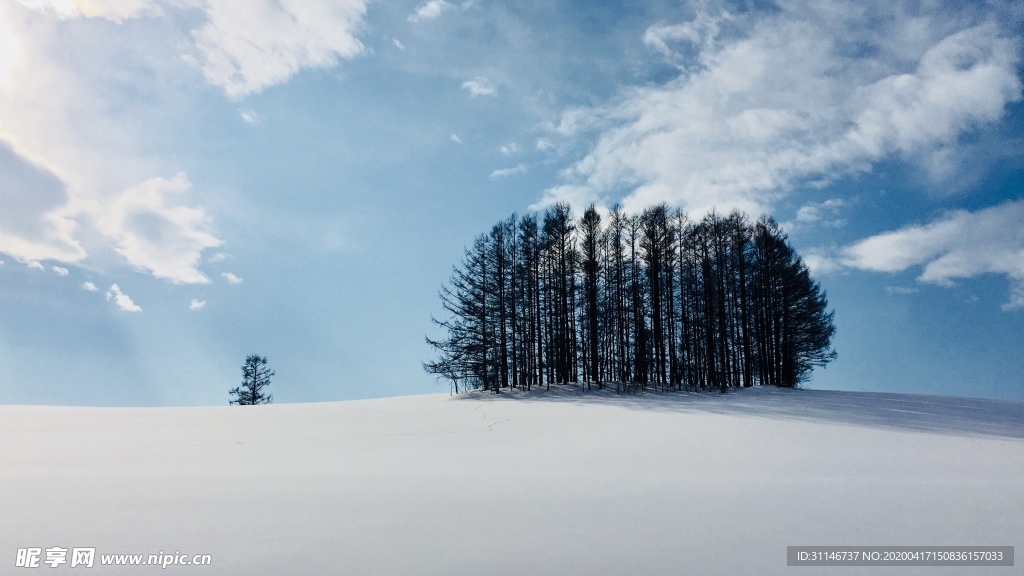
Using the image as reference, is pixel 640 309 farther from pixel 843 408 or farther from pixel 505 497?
Result: pixel 505 497

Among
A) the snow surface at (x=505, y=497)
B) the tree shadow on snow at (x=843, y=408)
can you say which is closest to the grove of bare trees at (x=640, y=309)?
the tree shadow on snow at (x=843, y=408)

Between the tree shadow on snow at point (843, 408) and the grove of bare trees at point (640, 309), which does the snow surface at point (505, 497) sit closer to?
the tree shadow on snow at point (843, 408)

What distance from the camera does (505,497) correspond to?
4.52m

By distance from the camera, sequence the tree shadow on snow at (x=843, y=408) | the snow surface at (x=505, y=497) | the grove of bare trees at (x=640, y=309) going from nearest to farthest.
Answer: the snow surface at (x=505, y=497)
the tree shadow on snow at (x=843, y=408)
the grove of bare trees at (x=640, y=309)

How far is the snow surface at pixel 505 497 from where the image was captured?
332cm

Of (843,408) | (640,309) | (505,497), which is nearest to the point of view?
(505,497)

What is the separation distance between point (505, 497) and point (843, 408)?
13379mm

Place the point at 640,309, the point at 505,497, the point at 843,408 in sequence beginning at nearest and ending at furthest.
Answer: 1. the point at 505,497
2. the point at 843,408
3. the point at 640,309

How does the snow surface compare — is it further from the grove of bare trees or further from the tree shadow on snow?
the grove of bare trees

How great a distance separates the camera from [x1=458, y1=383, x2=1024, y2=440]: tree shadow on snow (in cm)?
1138

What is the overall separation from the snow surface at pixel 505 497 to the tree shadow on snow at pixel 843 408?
1.61 meters

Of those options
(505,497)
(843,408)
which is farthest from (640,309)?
(505,497)

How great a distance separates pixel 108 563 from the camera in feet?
10.8

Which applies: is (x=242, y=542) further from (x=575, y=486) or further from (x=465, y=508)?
(x=575, y=486)
